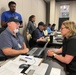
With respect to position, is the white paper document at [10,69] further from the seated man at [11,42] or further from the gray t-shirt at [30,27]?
the gray t-shirt at [30,27]

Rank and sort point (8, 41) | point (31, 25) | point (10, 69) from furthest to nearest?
point (31, 25) → point (8, 41) → point (10, 69)

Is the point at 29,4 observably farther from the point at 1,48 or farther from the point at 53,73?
the point at 53,73

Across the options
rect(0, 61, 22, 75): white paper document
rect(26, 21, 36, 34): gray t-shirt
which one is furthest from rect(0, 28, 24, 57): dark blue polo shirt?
rect(26, 21, 36, 34): gray t-shirt

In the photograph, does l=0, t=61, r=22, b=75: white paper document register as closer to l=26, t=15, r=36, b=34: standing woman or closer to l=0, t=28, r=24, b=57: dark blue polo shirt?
l=0, t=28, r=24, b=57: dark blue polo shirt

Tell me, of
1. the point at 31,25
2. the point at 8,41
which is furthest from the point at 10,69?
the point at 31,25

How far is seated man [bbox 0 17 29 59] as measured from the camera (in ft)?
5.40

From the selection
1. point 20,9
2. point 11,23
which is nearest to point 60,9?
point 20,9

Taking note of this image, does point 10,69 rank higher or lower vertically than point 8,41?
lower

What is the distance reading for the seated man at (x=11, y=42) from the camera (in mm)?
1645

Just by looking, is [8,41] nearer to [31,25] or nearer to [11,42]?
[11,42]

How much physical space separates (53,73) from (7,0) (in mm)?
2736

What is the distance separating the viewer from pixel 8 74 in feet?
3.27

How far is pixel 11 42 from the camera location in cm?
173

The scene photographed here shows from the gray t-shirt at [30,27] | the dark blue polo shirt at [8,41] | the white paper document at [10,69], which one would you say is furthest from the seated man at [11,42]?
the gray t-shirt at [30,27]
